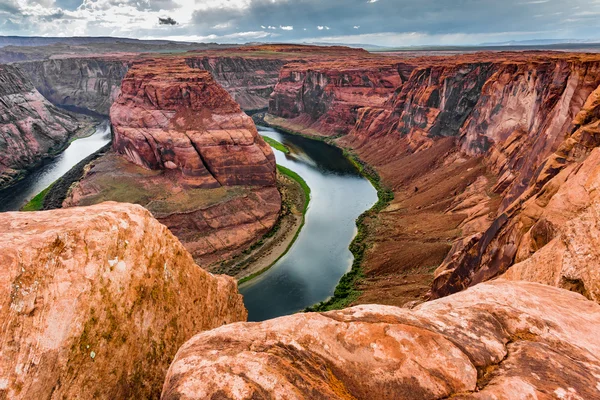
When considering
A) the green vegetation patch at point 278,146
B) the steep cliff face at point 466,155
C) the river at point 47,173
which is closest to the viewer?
the steep cliff face at point 466,155

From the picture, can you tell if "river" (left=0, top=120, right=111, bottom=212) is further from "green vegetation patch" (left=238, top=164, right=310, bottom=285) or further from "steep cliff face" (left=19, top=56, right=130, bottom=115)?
"steep cliff face" (left=19, top=56, right=130, bottom=115)

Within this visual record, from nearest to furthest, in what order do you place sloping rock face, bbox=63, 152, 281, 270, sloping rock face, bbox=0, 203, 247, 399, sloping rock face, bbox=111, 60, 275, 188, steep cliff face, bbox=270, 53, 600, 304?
sloping rock face, bbox=0, 203, 247, 399, steep cliff face, bbox=270, 53, 600, 304, sloping rock face, bbox=63, 152, 281, 270, sloping rock face, bbox=111, 60, 275, 188

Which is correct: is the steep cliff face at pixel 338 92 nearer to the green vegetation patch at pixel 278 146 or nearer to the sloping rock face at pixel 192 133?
the green vegetation patch at pixel 278 146

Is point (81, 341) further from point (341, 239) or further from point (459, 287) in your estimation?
point (341, 239)

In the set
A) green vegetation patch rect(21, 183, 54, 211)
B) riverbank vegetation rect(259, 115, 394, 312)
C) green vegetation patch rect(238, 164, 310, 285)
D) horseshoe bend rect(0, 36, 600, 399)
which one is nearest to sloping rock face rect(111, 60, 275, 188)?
horseshoe bend rect(0, 36, 600, 399)

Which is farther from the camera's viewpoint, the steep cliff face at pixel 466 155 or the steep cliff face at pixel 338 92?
the steep cliff face at pixel 338 92

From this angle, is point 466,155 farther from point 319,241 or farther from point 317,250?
point 317,250

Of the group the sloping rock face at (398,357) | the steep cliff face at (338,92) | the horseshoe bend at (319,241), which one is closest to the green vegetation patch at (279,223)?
the horseshoe bend at (319,241)
